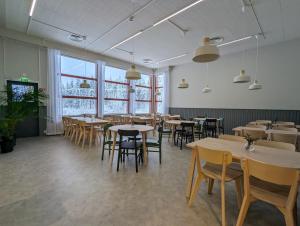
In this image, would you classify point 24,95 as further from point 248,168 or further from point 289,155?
point 289,155

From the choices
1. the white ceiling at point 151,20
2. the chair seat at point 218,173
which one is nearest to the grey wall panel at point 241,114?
the white ceiling at point 151,20

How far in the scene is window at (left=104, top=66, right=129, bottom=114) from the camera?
873 centimetres

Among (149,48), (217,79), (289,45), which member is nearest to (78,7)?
(149,48)

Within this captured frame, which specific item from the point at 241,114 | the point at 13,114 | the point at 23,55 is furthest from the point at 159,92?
the point at 13,114

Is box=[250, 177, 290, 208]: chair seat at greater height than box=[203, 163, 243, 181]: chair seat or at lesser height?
lesser

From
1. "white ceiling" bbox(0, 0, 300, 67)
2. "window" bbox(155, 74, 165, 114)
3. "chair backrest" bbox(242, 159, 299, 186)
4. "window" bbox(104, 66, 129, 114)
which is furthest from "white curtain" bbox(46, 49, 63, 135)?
"chair backrest" bbox(242, 159, 299, 186)

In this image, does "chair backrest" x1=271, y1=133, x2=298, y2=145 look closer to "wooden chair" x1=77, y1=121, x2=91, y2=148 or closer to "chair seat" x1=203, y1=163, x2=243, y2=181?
"chair seat" x1=203, y1=163, x2=243, y2=181

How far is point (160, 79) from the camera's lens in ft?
36.1

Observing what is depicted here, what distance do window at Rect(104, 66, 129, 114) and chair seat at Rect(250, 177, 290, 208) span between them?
785 centimetres

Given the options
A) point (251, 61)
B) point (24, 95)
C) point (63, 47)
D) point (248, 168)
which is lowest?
point (248, 168)

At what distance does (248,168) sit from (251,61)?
7.28 meters

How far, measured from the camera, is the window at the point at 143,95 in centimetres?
1025

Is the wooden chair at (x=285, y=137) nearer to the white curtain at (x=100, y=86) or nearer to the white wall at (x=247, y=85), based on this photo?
the white wall at (x=247, y=85)

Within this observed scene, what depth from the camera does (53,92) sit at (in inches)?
258
